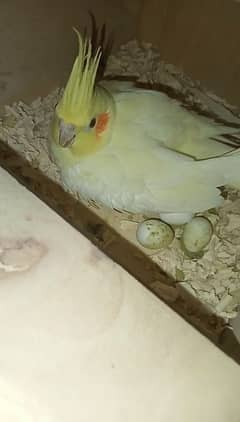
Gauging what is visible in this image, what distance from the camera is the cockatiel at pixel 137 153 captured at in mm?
1132

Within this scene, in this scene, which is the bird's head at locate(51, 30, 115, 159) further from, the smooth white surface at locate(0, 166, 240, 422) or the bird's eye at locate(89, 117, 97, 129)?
the smooth white surface at locate(0, 166, 240, 422)

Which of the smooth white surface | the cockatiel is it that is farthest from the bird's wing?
the smooth white surface

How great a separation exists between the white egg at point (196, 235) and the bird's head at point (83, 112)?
232mm

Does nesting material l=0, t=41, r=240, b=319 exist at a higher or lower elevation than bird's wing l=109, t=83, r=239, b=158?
lower

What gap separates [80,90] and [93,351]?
55 centimetres

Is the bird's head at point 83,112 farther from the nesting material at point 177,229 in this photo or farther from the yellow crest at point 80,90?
the nesting material at point 177,229

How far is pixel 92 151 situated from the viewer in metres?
1.16

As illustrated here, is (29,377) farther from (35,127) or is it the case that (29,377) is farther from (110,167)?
(35,127)

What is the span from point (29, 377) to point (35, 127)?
85 centimetres

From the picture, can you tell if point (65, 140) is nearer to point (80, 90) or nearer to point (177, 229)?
point (80, 90)

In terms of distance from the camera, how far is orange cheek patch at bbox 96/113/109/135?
113cm

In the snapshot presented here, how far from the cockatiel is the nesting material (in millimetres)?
108

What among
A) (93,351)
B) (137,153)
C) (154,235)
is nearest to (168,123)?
(137,153)

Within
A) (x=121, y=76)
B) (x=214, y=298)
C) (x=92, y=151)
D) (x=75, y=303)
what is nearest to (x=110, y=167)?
(x=92, y=151)
